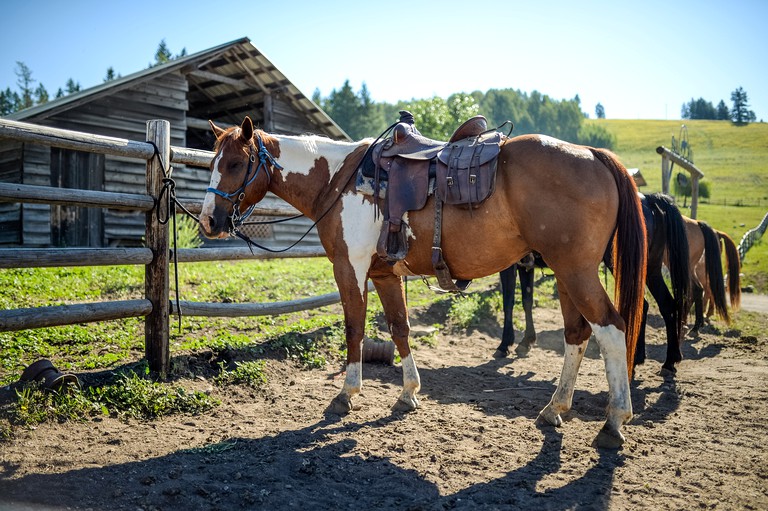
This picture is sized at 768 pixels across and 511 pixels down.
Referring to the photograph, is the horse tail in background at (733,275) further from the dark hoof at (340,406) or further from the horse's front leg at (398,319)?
the dark hoof at (340,406)

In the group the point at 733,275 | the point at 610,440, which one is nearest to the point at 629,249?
the point at 610,440

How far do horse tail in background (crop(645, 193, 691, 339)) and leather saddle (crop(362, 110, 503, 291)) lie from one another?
3.38 meters

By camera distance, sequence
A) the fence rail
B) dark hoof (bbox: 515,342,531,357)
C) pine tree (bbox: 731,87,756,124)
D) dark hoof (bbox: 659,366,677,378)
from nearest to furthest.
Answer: dark hoof (bbox: 659,366,677,378) < dark hoof (bbox: 515,342,531,357) < the fence rail < pine tree (bbox: 731,87,756,124)

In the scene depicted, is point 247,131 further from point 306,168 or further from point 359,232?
point 359,232

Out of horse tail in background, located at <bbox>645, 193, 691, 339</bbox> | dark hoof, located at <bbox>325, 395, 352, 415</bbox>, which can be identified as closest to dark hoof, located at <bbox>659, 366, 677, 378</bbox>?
horse tail in background, located at <bbox>645, 193, 691, 339</bbox>

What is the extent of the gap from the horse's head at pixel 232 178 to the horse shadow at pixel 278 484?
1.89m

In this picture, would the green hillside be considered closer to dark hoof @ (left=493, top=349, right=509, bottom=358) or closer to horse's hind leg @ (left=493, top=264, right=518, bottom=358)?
horse's hind leg @ (left=493, top=264, right=518, bottom=358)

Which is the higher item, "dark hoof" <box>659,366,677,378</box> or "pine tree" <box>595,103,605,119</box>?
"pine tree" <box>595,103,605,119</box>

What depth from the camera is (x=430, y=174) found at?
422cm

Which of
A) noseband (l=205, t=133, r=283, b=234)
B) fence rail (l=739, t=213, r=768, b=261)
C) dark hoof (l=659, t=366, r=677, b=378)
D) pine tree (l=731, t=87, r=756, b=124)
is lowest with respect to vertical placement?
dark hoof (l=659, t=366, r=677, b=378)

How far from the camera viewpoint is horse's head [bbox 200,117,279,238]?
4578 mm

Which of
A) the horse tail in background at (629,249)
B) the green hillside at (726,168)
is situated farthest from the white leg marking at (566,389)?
the green hillside at (726,168)

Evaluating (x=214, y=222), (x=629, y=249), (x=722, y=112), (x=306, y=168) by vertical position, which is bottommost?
(x=629, y=249)

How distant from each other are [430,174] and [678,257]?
3958 mm
